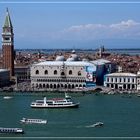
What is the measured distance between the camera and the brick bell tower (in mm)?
12474

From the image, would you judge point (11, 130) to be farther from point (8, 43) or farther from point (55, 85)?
point (8, 43)

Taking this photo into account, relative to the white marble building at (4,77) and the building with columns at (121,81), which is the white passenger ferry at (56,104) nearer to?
the building with columns at (121,81)

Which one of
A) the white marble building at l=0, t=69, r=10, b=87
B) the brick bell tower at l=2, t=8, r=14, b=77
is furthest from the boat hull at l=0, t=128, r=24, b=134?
the brick bell tower at l=2, t=8, r=14, b=77

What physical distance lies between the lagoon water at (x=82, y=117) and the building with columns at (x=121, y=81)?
73.0 inches

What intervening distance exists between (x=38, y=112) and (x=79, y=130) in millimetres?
2042

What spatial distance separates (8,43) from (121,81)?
2621mm

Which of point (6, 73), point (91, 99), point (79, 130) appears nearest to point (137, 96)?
point (91, 99)

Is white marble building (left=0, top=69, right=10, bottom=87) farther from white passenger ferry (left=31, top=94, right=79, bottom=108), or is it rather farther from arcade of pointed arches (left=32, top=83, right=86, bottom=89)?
white passenger ferry (left=31, top=94, right=79, bottom=108)

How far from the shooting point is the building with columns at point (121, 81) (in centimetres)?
1170

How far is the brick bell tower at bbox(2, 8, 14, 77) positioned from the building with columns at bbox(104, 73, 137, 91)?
7.21 ft

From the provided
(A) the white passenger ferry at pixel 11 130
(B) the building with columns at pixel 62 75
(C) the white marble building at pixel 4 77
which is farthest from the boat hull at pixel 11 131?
(C) the white marble building at pixel 4 77

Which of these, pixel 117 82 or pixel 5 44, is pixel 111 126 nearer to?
pixel 117 82

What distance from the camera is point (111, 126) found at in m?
6.20

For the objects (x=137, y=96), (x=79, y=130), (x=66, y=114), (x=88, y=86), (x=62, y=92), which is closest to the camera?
(x=79, y=130)
